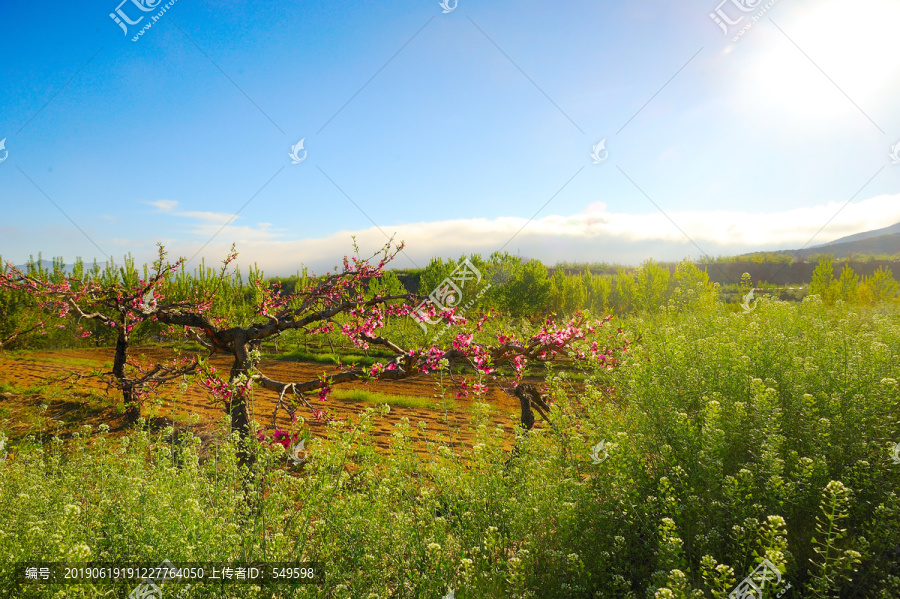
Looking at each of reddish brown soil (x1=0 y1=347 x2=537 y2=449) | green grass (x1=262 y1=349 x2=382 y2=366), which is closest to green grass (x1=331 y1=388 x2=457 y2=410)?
reddish brown soil (x1=0 y1=347 x2=537 y2=449)

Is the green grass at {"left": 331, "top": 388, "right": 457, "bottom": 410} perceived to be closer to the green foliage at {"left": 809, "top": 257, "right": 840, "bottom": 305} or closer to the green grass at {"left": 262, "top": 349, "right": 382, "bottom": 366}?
the green grass at {"left": 262, "top": 349, "right": 382, "bottom": 366}

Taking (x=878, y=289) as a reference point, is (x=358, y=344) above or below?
below

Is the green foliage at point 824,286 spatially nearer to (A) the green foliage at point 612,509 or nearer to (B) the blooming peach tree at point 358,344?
(B) the blooming peach tree at point 358,344

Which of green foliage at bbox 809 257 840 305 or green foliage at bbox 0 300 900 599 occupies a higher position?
green foliage at bbox 809 257 840 305

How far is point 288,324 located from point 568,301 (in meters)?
17.8

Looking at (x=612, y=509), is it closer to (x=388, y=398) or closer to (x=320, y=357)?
(x=388, y=398)

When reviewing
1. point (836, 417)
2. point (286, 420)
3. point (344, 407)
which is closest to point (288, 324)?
point (286, 420)

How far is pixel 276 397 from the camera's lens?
898 cm

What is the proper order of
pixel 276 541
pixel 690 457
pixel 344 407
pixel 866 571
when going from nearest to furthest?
pixel 866 571 < pixel 276 541 < pixel 690 457 < pixel 344 407

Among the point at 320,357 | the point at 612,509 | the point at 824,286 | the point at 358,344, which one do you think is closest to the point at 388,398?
the point at 358,344

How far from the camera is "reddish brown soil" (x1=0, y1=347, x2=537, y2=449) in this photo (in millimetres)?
6988

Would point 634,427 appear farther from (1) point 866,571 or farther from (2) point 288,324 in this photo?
(2) point 288,324

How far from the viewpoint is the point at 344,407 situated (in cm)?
845

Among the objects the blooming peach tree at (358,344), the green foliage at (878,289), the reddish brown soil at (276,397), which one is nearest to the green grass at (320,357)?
the reddish brown soil at (276,397)
